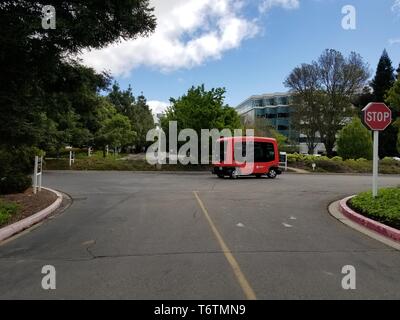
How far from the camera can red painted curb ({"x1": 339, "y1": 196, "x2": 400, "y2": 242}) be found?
34.1 ft

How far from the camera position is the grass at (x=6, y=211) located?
11.9m

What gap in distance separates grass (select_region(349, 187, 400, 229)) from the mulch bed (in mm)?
8928

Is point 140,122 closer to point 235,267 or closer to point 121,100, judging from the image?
point 121,100

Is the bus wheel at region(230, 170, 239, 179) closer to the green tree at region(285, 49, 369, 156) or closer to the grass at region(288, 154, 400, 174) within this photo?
the grass at region(288, 154, 400, 174)

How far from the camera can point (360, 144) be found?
48.9 m

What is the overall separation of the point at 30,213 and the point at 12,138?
2396mm

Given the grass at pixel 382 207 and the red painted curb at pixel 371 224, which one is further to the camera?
the grass at pixel 382 207

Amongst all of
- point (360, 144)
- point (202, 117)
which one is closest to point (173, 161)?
point (202, 117)

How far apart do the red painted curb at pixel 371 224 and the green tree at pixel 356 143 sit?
3571 centimetres

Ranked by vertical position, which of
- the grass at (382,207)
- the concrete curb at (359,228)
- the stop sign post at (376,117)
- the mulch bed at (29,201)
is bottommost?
the concrete curb at (359,228)

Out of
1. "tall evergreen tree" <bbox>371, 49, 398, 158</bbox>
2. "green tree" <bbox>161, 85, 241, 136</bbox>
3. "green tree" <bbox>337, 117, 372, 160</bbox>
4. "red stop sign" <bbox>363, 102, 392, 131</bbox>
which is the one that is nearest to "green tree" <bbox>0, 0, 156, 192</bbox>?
"red stop sign" <bbox>363, 102, 392, 131</bbox>

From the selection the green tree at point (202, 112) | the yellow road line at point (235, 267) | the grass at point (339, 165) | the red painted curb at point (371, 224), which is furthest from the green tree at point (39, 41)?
the grass at point (339, 165)

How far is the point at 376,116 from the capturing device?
591 inches

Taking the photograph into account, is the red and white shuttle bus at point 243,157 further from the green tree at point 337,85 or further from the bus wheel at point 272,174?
the green tree at point 337,85
